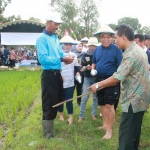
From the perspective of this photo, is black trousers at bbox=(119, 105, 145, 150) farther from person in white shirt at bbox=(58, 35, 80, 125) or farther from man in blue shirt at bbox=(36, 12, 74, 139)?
person in white shirt at bbox=(58, 35, 80, 125)

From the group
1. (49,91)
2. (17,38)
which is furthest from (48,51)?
(17,38)

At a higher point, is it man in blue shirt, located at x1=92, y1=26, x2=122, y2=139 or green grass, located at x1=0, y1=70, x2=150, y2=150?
man in blue shirt, located at x1=92, y1=26, x2=122, y2=139

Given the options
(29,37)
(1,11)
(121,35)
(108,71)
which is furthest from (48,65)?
(1,11)

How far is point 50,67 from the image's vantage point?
3545 millimetres

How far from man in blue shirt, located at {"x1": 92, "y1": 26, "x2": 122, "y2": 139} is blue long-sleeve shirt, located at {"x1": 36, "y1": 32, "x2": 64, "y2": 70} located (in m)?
0.73

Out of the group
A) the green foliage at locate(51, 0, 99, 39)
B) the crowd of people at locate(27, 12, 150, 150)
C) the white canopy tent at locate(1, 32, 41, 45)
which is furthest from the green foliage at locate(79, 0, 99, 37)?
the crowd of people at locate(27, 12, 150, 150)

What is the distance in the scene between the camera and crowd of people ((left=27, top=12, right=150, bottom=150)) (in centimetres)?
263

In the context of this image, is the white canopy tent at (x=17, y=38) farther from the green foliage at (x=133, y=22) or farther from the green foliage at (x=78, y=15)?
the green foliage at (x=133, y=22)

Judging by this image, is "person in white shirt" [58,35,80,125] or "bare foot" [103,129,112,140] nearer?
"bare foot" [103,129,112,140]

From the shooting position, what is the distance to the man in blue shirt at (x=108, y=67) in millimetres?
3816

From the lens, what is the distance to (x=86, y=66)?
4637 millimetres

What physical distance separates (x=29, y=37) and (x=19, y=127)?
13.4 meters

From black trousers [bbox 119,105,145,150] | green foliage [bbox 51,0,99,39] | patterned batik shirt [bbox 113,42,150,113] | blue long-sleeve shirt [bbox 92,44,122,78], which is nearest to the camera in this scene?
patterned batik shirt [bbox 113,42,150,113]

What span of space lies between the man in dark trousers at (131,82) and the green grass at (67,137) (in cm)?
90
